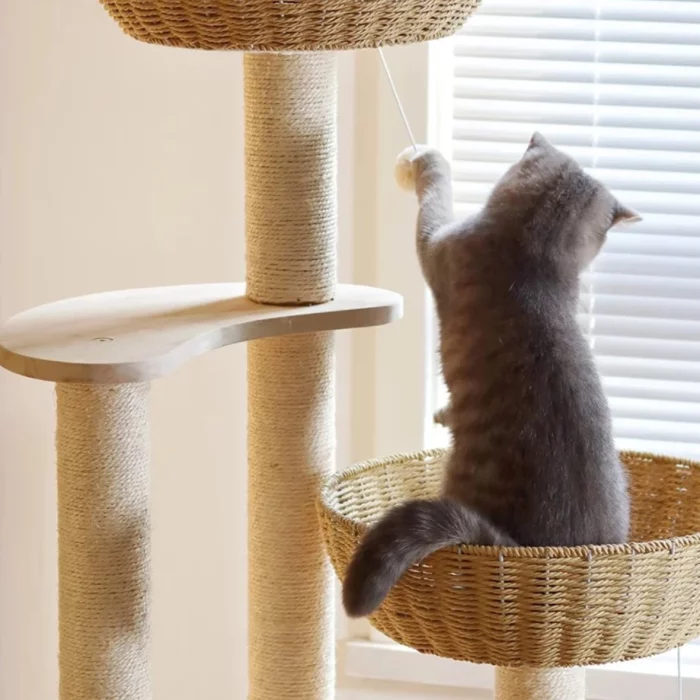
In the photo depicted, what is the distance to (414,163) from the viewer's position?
1598mm

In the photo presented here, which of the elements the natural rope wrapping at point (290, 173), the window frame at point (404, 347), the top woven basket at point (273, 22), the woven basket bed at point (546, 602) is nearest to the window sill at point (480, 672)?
the window frame at point (404, 347)

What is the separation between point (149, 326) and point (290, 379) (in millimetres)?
256

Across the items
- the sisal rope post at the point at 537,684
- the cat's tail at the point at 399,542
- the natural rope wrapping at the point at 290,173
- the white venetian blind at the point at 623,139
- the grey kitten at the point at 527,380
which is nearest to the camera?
the cat's tail at the point at 399,542

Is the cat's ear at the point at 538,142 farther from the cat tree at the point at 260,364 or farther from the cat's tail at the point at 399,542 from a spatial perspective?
the cat's tail at the point at 399,542

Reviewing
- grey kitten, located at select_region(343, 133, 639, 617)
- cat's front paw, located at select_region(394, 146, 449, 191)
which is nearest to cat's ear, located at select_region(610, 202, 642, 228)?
grey kitten, located at select_region(343, 133, 639, 617)

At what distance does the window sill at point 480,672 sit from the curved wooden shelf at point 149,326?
2.42 feet

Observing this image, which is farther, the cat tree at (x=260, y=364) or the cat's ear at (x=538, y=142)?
the cat's ear at (x=538, y=142)

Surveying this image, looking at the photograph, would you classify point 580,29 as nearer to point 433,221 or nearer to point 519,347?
point 433,221

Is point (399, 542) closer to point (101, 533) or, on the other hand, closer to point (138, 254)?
point (101, 533)

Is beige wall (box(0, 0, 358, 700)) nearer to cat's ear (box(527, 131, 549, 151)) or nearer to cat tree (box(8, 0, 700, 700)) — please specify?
cat tree (box(8, 0, 700, 700))

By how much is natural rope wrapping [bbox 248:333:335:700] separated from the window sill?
1.29 feet

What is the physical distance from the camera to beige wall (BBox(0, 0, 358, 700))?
6.19ft

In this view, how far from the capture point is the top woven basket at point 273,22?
1180mm

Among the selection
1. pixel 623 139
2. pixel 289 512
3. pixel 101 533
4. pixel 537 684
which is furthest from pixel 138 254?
pixel 537 684
